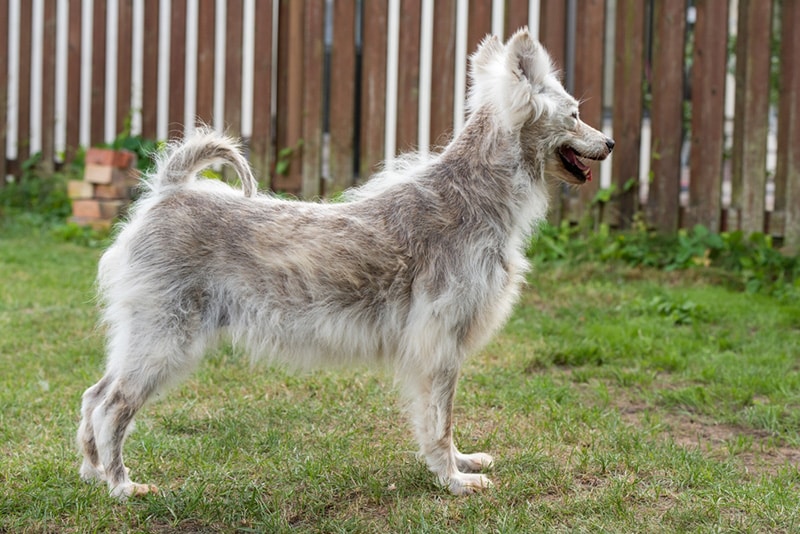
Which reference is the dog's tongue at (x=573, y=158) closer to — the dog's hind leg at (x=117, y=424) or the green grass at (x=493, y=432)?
the green grass at (x=493, y=432)

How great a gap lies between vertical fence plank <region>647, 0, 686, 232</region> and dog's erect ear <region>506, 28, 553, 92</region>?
386cm

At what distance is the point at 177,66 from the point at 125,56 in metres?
0.61

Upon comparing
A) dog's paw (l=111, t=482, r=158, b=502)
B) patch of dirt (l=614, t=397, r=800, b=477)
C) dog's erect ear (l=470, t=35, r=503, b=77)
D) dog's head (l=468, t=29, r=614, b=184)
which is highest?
dog's erect ear (l=470, t=35, r=503, b=77)

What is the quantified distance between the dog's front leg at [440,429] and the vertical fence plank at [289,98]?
4800 millimetres

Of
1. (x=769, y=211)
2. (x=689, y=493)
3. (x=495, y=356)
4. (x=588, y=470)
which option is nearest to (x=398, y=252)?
(x=588, y=470)

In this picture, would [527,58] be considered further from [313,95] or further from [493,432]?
[313,95]

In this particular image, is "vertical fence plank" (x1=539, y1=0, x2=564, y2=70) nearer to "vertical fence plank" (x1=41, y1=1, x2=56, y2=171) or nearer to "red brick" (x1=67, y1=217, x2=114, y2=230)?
"red brick" (x1=67, y1=217, x2=114, y2=230)

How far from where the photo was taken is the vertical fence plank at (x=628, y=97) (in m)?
7.53

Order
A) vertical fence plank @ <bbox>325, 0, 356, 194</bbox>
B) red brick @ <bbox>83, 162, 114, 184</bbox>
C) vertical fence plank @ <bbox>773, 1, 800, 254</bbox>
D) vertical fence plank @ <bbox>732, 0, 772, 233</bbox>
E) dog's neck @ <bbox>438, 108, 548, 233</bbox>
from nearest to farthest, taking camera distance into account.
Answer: dog's neck @ <bbox>438, 108, 548, 233</bbox>, vertical fence plank @ <bbox>773, 1, 800, 254</bbox>, vertical fence plank @ <bbox>732, 0, 772, 233</bbox>, vertical fence plank @ <bbox>325, 0, 356, 194</bbox>, red brick @ <bbox>83, 162, 114, 184</bbox>

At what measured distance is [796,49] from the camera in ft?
23.1

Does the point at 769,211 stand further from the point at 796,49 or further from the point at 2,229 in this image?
the point at 2,229

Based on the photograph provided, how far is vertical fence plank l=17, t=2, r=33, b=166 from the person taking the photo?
9406 mm

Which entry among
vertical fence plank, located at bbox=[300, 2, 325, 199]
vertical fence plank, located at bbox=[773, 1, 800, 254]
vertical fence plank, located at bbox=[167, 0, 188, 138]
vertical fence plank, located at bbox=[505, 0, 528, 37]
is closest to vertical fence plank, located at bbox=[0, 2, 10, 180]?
vertical fence plank, located at bbox=[167, 0, 188, 138]

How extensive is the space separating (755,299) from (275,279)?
4.33 meters
